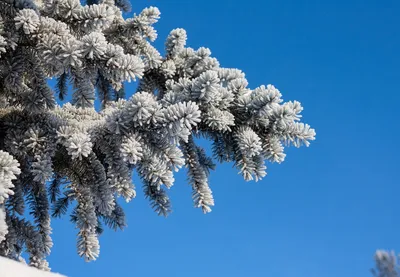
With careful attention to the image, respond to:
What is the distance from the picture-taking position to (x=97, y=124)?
255 centimetres

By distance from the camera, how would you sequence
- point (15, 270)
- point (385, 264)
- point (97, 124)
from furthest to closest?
1. point (385, 264)
2. point (97, 124)
3. point (15, 270)

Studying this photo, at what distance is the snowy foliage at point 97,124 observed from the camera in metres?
2.22

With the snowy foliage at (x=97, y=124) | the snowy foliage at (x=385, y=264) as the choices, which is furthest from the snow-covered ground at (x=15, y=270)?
the snowy foliage at (x=385, y=264)

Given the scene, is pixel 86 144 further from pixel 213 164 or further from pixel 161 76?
pixel 161 76

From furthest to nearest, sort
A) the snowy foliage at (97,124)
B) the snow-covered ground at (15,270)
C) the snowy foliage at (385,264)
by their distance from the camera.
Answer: the snowy foliage at (385,264) < the snowy foliage at (97,124) < the snow-covered ground at (15,270)

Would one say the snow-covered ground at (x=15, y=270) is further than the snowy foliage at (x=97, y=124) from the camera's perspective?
No

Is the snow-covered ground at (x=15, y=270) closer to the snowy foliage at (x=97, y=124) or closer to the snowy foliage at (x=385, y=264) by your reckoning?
the snowy foliage at (x=97, y=124)

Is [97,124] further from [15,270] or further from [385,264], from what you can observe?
[385,264]

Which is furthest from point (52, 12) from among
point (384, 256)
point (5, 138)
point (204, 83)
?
point (384, 256)

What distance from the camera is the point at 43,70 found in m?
2.61

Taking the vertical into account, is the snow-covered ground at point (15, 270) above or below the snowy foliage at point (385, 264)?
below

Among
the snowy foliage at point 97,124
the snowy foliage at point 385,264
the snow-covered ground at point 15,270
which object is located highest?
the snowy foliage at point 385,264

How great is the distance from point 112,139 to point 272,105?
891 millimetres

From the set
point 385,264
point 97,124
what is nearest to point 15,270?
point 97,124
